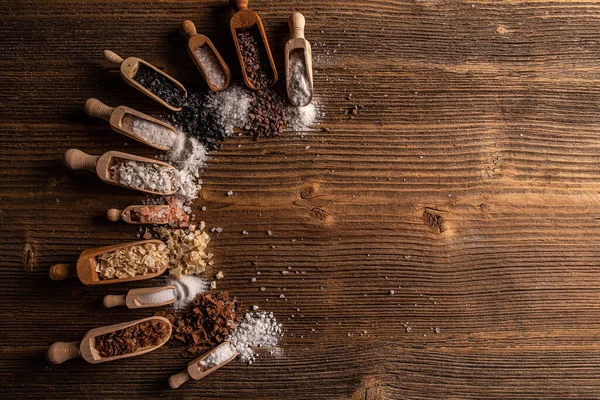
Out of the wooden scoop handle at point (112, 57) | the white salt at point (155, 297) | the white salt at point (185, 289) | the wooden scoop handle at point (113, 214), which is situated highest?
the wooden scoop handle at point (112, 57)

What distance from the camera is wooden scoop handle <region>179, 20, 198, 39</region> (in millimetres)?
1665

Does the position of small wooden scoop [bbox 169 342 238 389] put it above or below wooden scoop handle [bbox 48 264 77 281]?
below

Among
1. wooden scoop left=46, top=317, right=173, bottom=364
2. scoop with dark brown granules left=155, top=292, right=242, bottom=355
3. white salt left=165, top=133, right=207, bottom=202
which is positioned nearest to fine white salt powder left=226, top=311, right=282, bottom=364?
scoop with dark brown granules left=155, top=292, right=242, bottom=355

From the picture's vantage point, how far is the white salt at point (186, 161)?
1676 millimetres

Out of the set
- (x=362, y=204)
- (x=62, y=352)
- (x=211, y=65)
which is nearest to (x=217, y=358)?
(x=62, y=352)

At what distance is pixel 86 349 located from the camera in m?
1.55

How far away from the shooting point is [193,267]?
1.67 m

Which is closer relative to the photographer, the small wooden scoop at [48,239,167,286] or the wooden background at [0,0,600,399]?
the small wooden scoop at [48,239,167,286]

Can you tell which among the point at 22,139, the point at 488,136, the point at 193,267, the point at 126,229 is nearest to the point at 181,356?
the point at 193,267

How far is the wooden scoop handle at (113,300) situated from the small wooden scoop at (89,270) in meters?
0.05

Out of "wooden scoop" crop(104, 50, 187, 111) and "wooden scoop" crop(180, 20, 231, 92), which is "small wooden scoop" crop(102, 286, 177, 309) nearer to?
"wooden scoop" crop(104, 50, 187, 111)

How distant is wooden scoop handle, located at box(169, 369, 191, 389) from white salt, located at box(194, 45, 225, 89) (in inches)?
41.6

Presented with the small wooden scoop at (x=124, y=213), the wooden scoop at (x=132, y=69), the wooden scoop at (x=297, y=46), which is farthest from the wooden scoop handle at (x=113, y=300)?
the wooden scoop at (x=297, y=46)

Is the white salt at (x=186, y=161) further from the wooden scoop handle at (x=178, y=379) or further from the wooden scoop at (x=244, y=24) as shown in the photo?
the wooden scoop handle at (x=178, y=379)
